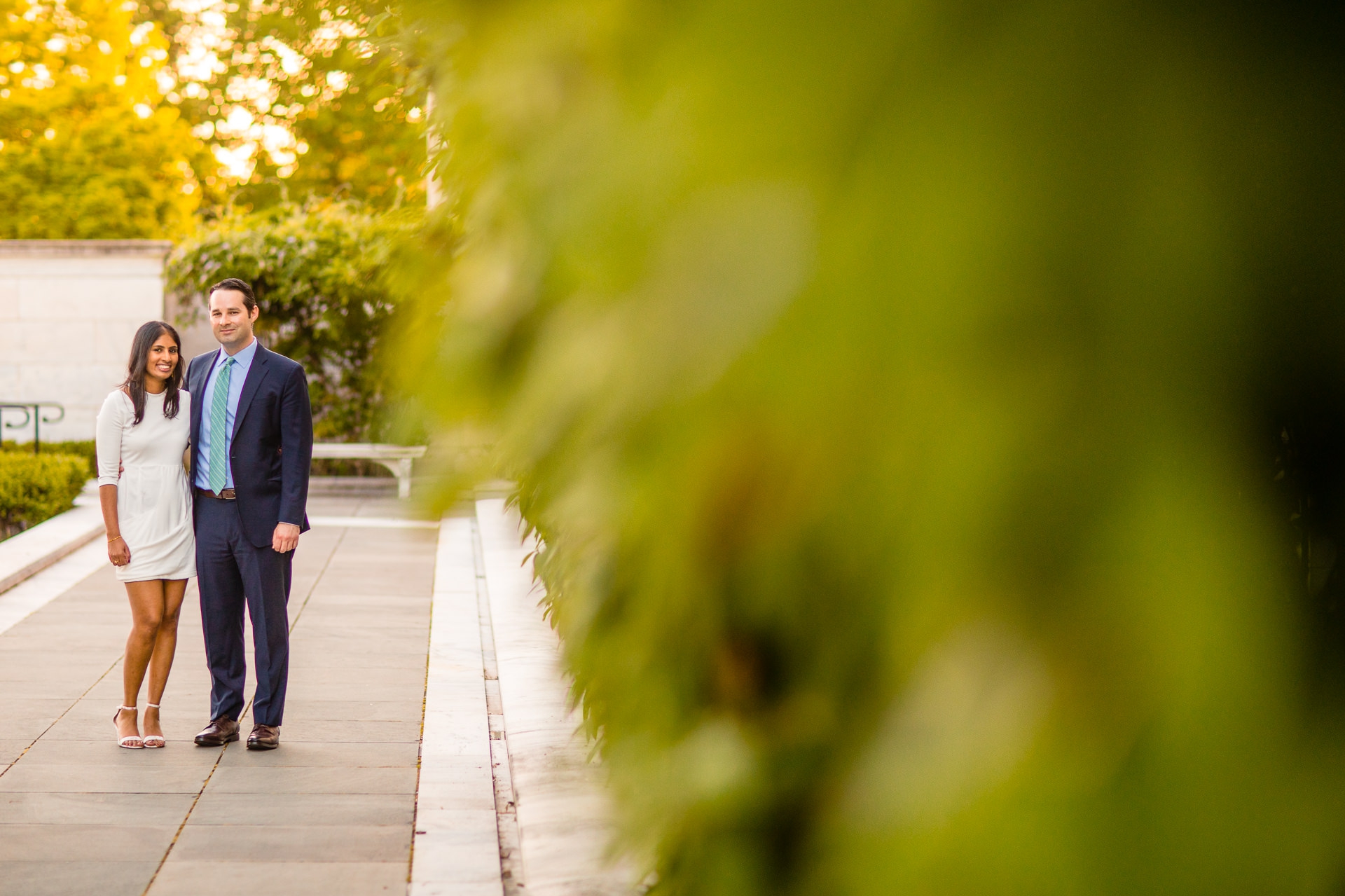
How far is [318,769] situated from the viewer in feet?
19.3

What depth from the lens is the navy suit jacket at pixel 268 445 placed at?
586cm

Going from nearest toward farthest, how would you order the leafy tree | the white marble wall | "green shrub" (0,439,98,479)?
the leafy tree < "green shrub" (0,439,98,479) < the white marble wall

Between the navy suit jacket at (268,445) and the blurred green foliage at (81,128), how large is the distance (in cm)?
2401

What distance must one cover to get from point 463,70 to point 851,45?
13.2 inches

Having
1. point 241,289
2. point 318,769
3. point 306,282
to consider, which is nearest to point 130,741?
point 318,769

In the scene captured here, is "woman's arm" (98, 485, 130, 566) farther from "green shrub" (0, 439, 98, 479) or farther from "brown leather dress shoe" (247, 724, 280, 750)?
"green shrub" (0, 439, 98, 479)

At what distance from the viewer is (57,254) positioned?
61.5ft

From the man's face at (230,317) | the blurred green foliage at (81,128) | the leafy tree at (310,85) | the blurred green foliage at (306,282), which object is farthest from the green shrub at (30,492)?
the blurred green foliage at (81,128)

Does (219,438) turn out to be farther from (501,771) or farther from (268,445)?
(501,771)

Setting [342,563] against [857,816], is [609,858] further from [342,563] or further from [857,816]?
[342,563]

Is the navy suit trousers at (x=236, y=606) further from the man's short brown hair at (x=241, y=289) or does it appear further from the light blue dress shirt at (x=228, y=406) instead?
the man's short brown hair at (x=241, y=289)

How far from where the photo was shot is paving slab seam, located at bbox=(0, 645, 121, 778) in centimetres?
577

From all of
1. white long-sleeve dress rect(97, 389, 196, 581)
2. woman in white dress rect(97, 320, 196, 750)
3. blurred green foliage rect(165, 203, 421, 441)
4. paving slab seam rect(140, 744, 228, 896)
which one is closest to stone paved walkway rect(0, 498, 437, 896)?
paving slab seam rect(140, 744, 228, 896)

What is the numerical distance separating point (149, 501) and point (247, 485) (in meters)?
0.47
